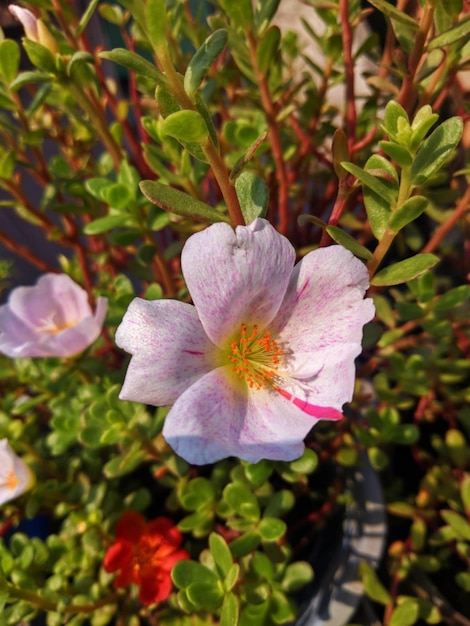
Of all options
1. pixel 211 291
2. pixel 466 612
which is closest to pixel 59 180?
pixel 211 291

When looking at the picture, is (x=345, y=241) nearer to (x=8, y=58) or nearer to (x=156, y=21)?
(x=156, y=21)

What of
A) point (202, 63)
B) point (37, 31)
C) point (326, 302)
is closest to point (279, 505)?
point (326, 302)

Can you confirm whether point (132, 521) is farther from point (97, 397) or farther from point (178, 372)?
point (178, 372)

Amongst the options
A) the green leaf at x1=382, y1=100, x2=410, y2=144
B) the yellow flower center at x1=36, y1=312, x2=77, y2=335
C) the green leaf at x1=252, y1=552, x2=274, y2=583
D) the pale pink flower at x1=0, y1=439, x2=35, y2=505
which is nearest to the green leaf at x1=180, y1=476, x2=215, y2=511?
the green leaf at x1=252, y1=552, x2=274, y2=583

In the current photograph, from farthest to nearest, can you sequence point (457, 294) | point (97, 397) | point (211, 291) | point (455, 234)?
point (455, 234), point (97, 397), point (457, 294), point (211, 291)

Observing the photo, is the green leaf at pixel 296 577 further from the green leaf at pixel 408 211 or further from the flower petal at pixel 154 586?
the green leaf at pixel 408 211
